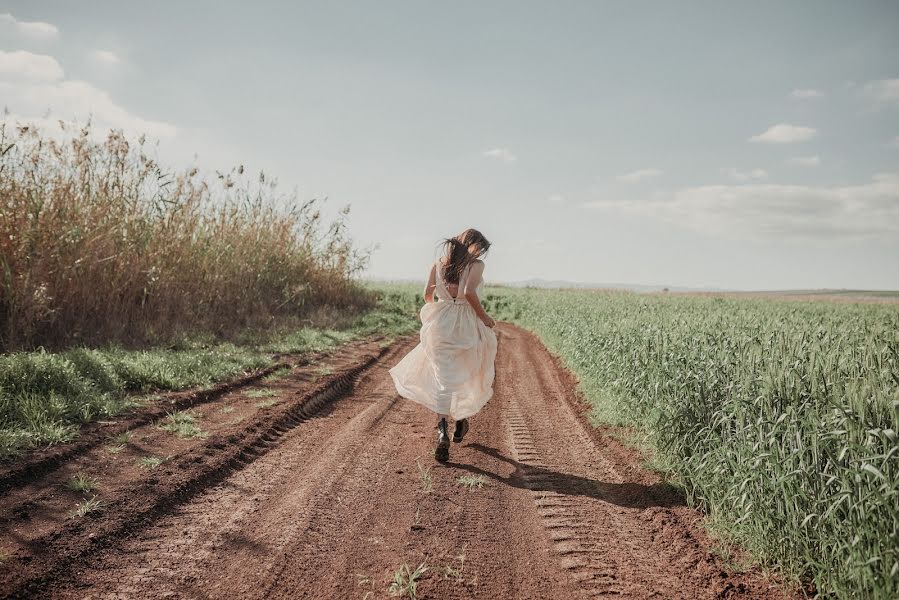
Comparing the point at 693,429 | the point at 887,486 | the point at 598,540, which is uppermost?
the point at 887,486

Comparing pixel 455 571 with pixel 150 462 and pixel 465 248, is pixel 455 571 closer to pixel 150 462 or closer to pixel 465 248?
pixel 150 462

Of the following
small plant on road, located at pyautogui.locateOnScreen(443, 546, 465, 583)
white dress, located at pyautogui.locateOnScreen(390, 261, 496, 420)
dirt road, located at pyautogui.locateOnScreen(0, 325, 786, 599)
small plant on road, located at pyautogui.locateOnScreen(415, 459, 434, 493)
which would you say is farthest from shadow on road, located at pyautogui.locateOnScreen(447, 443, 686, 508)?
small plant on road, located at pyautogui.locateOnScreen(443, 546, 465, 583)

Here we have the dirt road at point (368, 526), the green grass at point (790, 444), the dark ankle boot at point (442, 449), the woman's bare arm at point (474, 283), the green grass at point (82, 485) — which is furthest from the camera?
the woman's bare arm at point (474, 283)

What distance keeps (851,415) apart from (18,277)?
32.5 feet

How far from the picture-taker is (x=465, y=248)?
6.10 metres

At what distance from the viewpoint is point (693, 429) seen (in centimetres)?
553

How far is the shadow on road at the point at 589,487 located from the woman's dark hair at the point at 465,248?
214cm

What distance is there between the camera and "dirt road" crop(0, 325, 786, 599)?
3434mm

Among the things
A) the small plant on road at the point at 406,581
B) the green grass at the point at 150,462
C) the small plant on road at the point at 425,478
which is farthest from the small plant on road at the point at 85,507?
the small plant on road at the point at 425,478

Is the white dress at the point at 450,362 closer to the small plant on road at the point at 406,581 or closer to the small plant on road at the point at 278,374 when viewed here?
the small plant on road at the point at 406,581

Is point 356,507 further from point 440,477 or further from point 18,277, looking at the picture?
point 18,277

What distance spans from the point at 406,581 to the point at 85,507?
2523mm

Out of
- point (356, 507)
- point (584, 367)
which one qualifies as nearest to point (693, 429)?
point (356, 507)

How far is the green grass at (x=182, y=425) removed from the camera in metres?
6.01
